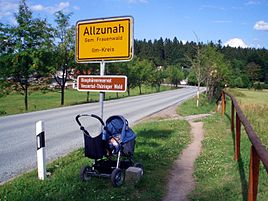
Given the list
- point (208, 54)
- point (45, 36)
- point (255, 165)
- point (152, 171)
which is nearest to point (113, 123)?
point (152, 171)

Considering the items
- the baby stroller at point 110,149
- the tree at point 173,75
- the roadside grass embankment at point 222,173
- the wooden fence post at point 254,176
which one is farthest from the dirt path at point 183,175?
the tree at point 173,75

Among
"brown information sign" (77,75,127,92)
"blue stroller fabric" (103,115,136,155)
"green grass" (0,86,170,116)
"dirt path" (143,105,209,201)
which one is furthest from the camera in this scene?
"green grass" (0,86,170,116)

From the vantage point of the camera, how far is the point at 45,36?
2444 cm

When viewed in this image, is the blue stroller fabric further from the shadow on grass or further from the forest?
the forest

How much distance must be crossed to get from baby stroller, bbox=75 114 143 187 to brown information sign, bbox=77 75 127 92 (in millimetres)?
535

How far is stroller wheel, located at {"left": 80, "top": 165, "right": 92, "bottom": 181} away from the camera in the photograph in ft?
17.8

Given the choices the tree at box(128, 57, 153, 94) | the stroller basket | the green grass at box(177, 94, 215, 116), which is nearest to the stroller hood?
the stroller basket

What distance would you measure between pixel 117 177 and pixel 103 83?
172 cm

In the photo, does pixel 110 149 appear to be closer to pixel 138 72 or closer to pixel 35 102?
pixel 35 102

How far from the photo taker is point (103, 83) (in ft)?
19.7

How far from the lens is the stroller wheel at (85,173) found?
5.44m

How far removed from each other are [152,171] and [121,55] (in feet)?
7.27

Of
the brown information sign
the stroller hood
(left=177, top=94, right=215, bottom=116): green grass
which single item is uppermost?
the brown information sign

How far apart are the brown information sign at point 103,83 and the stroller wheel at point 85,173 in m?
1.41
